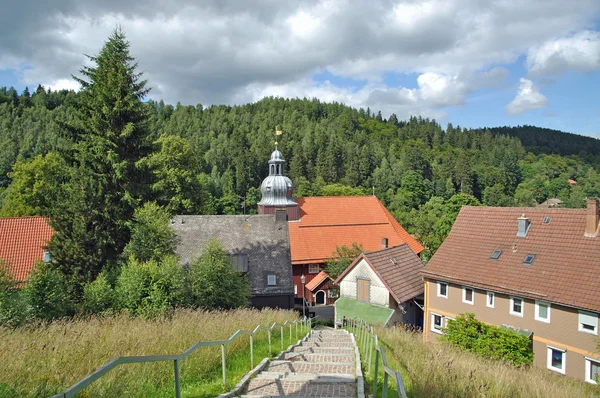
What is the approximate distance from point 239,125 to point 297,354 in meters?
123

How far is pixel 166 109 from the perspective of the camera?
148m

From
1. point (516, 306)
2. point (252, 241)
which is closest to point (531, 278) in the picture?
point (516, 306)

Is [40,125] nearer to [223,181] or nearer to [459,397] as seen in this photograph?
[223,181]

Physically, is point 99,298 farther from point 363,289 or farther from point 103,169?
point 363,289

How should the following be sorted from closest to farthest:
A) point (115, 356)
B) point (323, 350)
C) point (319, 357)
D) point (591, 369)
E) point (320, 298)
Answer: point (115, 356), point (319, 357), point (323, 350), point (591, 369), point (320, 298)

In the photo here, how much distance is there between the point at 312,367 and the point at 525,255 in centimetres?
1794

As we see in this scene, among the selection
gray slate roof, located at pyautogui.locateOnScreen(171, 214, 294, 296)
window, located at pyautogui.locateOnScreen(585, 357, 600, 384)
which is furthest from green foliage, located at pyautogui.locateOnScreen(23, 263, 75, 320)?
window, located at pyautogui.locateOnScreen(585, 357, 600, 384)

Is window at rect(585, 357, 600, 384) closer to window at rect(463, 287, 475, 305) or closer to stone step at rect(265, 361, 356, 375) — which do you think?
window at rect(463, 287, 475, 305)

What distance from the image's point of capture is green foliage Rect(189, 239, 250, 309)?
15719 mm

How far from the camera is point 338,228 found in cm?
4069

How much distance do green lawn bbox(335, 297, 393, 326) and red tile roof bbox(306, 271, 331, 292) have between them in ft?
24.6

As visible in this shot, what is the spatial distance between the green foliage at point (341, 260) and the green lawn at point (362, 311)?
191 inches

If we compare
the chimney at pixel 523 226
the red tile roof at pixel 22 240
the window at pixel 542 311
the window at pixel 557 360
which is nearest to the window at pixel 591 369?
the window at pixel 557 360

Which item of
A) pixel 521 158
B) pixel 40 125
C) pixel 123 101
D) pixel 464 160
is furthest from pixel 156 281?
pixel 521 158
